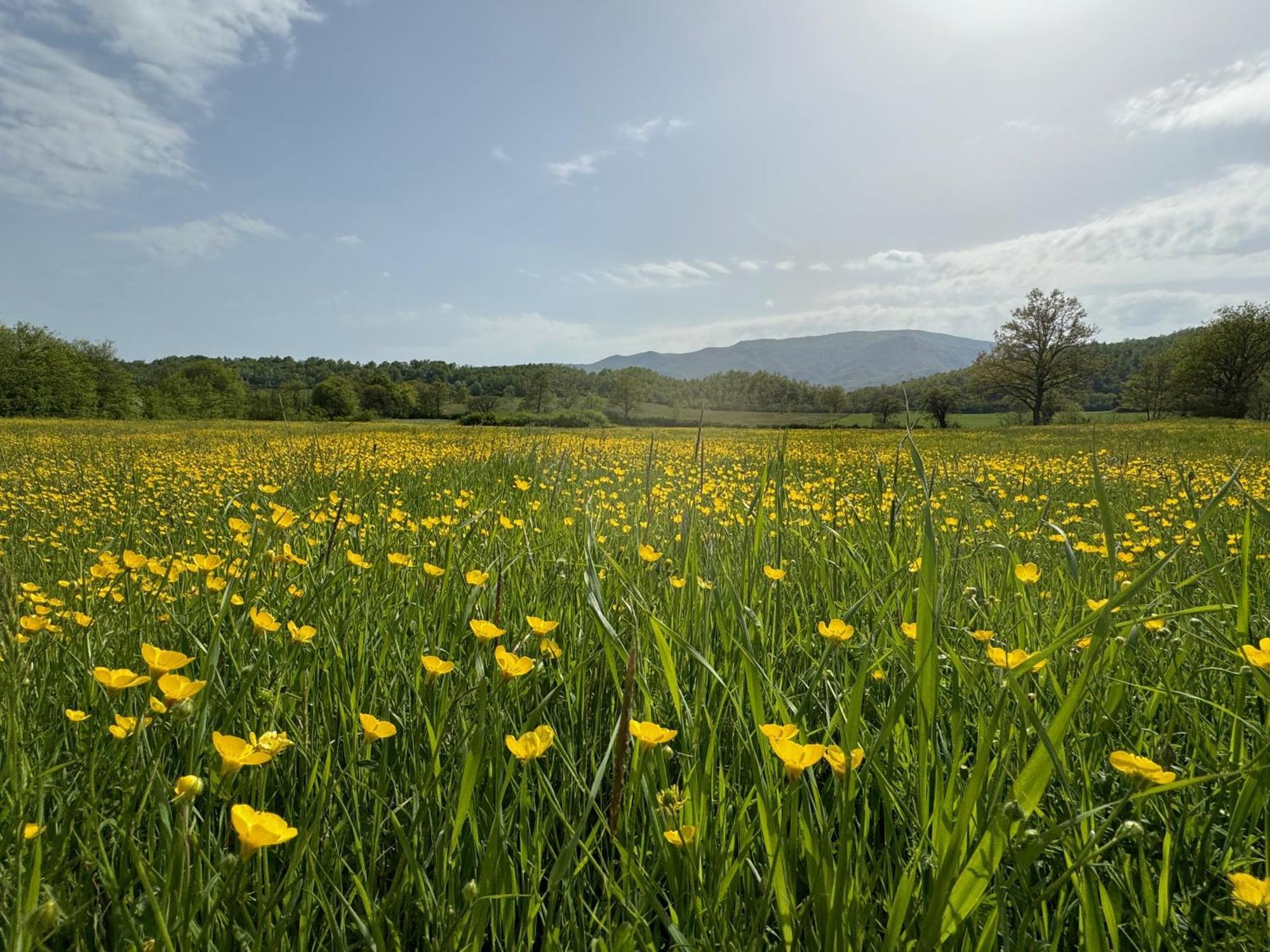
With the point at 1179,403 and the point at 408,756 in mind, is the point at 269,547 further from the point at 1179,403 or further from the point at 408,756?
the point at 1179,403

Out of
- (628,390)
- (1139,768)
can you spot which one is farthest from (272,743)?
(628,390)

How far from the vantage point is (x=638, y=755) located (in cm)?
108

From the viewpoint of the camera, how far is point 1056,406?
53406 millimetres

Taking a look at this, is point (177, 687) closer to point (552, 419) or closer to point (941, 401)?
point (552, 419)

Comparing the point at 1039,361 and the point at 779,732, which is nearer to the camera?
the point at 779,732

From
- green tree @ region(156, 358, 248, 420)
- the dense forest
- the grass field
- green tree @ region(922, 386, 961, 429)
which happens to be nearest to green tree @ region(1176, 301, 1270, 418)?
the dense forest

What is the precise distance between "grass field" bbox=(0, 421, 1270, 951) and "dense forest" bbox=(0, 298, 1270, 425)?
88.2 ft

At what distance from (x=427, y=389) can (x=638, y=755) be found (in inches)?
3351

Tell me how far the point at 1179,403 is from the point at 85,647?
76.5 metres

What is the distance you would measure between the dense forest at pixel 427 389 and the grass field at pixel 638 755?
1058 inches

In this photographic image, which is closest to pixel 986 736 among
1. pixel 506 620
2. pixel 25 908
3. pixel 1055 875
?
pixel 1055 875

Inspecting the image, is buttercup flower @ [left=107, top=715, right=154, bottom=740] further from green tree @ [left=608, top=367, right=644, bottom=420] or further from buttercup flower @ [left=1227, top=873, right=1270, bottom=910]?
Answer: green tree @ [left=608, top=367, right=644, bottom=420]

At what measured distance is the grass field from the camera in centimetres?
80

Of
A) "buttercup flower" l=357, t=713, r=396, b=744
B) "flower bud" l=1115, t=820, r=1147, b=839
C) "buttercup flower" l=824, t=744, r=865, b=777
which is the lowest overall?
"flower bud" l=1115, t=820, r=1147, b=839
